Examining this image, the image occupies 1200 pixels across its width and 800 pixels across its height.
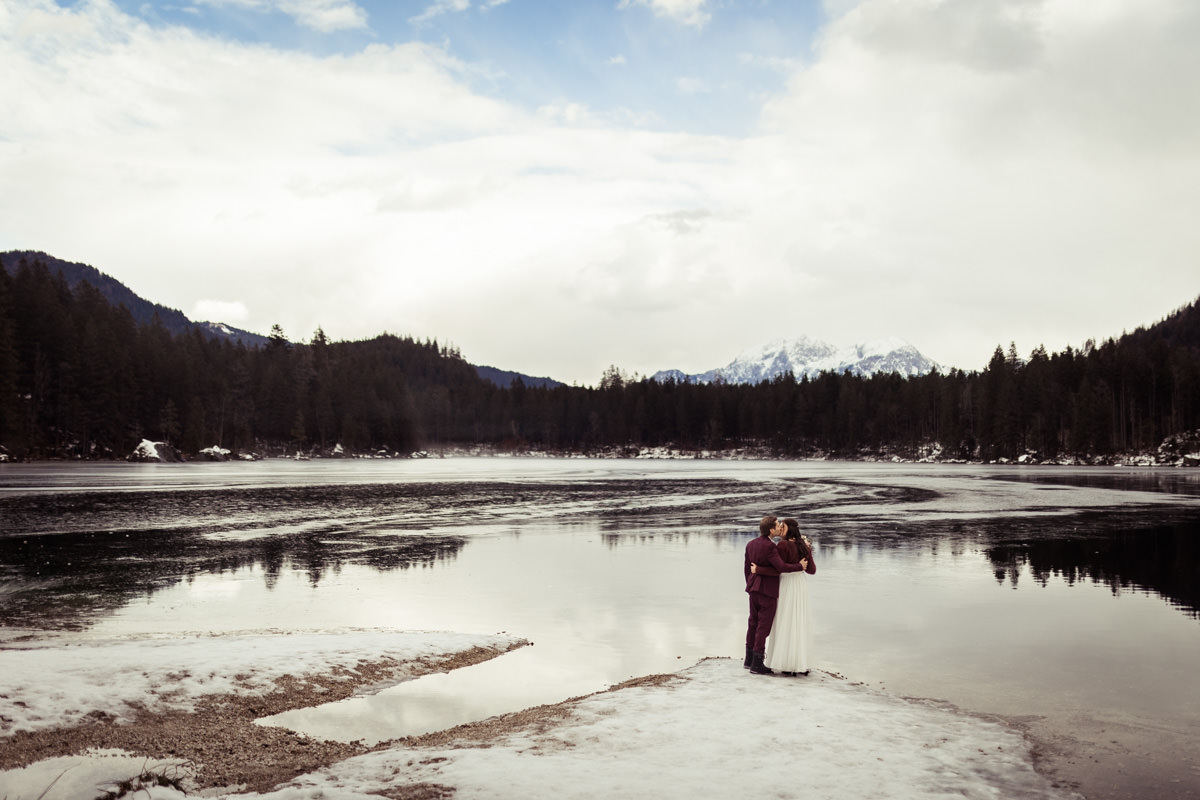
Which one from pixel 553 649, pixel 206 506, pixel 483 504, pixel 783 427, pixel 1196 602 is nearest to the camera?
pixel 553 649

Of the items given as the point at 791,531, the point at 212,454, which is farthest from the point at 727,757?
the point at 212,454

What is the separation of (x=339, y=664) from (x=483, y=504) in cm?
3411

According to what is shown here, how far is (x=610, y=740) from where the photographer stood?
8961 millimetres

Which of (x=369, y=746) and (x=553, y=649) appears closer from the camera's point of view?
(x=369, y=746)

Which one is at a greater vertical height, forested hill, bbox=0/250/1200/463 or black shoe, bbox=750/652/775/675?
forested hill, bbox=0/250/1200/463

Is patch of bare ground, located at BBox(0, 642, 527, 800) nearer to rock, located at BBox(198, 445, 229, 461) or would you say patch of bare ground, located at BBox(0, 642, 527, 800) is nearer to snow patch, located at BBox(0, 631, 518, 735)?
snow patch, located at BBox(0, 631, 518, 735)

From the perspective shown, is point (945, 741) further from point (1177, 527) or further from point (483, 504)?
point (483, 504)

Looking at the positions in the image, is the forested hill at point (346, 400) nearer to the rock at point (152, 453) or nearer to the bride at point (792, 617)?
the rock at point (152, 453)

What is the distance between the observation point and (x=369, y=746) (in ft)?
30.7

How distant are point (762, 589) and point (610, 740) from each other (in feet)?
13.5

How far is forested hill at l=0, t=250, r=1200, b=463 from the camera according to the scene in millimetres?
105312

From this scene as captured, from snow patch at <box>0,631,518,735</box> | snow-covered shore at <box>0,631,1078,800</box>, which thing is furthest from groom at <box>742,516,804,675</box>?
snow patch at <box>0,631,518,735</box>

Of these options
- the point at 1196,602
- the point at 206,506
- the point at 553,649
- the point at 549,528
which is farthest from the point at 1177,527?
the point at 206,506

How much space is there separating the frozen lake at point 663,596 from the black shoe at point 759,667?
1548mm
